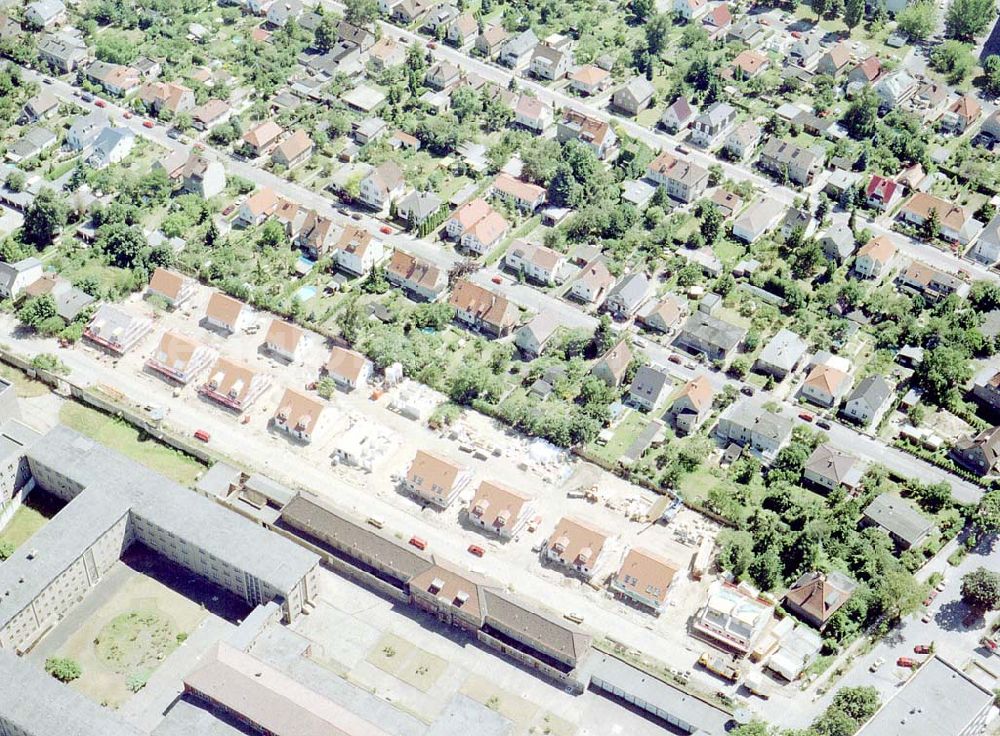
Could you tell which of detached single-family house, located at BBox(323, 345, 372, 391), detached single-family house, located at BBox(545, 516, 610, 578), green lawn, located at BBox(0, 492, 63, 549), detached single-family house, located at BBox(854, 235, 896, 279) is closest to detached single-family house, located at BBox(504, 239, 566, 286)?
detached single-family house, located at BBox(323, 345, 372, 391)

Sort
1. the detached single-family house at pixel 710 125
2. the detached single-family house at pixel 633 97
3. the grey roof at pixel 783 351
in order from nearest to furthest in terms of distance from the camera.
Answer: the grey roof at pixel 783 351 < the detached single-family house at pixel 710 125 < the detached single-family house at pixel 633 97

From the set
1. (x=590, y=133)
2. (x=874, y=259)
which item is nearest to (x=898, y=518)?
(x=874, y=259)

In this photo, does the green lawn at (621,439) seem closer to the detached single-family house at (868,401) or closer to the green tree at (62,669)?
the detached single-family house at (868,401)

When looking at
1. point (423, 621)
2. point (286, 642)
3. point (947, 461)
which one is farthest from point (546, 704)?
point (947, 461)

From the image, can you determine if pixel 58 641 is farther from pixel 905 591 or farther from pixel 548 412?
pixel 905 591

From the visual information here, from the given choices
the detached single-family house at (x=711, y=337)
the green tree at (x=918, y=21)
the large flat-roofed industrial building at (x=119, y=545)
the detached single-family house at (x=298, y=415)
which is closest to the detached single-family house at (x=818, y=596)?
the detached single-family house at (x=711, y=337)
